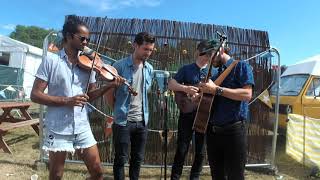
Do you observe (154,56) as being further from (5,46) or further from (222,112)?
(5,46)

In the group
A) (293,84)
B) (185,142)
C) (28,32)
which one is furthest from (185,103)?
(28,32)

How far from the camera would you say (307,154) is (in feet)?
25.5

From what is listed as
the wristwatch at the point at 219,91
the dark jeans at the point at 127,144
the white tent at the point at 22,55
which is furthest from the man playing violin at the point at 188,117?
the white tent at the point at 22,55

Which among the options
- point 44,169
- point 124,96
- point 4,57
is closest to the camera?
point 124,96

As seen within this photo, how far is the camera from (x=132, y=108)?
16.2 feet

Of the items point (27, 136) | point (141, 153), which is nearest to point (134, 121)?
point (141, 153)

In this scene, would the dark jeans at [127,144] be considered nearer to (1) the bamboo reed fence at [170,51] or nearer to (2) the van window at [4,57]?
(1) the bamboo reed fence at [170,51]

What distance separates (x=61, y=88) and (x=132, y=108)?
1352mm

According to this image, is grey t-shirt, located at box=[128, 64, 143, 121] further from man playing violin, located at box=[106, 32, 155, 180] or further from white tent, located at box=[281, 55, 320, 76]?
white tent, located at box=[281, 55, 320, 76]

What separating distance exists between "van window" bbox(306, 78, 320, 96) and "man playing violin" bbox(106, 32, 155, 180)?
756cm

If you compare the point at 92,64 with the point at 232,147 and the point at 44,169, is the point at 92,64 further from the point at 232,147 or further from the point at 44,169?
the point at 44,169

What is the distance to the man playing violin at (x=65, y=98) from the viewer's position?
3680 mm

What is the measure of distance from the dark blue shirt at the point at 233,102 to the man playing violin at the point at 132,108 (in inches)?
46.5

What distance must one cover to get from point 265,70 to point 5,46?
60.6 feet
